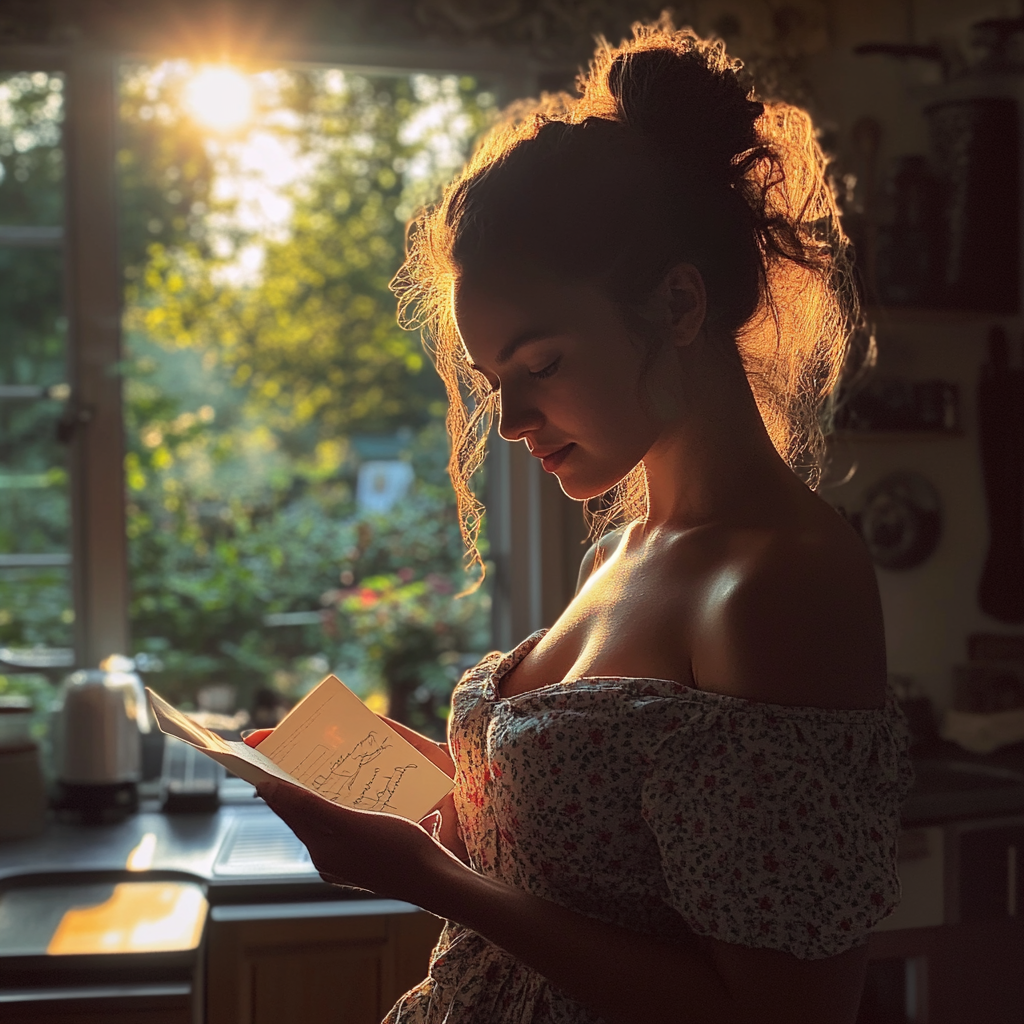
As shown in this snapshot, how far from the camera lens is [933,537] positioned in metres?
2.52

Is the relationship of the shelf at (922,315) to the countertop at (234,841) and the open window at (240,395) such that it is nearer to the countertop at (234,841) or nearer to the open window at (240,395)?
the open window at (240,395)

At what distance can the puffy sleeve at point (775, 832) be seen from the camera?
745mm

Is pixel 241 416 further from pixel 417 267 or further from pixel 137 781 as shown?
pixel 417 267

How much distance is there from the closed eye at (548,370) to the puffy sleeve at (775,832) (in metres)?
0.30

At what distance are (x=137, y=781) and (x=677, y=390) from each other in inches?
63.5

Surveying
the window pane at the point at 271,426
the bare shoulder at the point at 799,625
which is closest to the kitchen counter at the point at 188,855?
the window pane at the point at 271,426

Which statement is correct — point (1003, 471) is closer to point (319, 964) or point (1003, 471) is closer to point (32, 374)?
point (319, 964)

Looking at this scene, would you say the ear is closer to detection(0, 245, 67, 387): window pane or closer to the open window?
the open window

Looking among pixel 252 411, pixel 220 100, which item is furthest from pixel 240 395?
pixel 220 100

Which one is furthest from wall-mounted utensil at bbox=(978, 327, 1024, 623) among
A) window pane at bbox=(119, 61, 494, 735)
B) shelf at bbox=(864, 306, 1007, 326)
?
window pane at bbox=(119, 61, 494, 735)

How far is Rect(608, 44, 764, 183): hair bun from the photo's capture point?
0.94 meters

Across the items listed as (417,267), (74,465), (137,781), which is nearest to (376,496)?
(74,465)

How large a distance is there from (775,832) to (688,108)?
569 mm

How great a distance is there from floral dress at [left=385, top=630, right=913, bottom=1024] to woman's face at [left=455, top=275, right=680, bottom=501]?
19 cm
